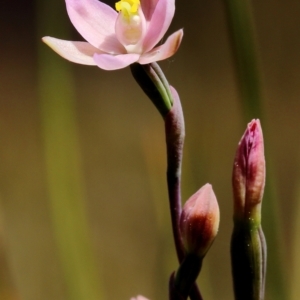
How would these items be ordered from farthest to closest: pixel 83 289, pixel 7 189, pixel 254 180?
1. pixel 7 189
2. pixel 83 289
3. pixel 254 180

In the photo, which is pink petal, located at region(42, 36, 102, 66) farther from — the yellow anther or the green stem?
the green stem

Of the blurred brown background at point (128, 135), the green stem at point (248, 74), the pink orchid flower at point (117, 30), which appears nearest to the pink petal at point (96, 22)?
the pink orchid flower at point (117, 30)

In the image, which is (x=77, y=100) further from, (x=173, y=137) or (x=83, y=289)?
(x=173, y=137)

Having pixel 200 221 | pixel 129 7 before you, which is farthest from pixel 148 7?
pixel 200 221

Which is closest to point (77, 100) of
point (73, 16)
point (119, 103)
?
point (119, 103)

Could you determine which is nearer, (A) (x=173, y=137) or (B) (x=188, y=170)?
(A) (x=173, y=137)

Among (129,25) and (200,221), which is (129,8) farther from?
(200,221)

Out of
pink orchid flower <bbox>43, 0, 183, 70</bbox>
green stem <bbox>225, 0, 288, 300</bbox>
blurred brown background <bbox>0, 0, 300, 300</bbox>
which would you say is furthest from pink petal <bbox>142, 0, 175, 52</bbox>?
blurred brown background <bbox>0, 0, 300, 300</bbox>

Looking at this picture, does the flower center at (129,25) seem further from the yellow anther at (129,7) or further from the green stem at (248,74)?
the green stem at (248,74)
